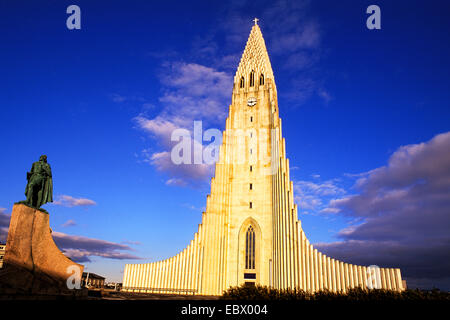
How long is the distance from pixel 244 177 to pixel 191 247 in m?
10.8

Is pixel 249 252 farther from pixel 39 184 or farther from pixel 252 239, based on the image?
pixel 39 184

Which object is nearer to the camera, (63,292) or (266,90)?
(63,292)

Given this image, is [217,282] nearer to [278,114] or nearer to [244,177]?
[244,177]

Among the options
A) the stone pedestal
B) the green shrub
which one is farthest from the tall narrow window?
the stone pedestal

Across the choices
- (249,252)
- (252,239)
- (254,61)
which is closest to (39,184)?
(249,252)

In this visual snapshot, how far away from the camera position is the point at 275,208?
1421 inches

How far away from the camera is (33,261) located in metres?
13.6

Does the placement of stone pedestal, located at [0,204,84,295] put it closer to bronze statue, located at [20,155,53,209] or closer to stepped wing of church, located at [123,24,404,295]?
bronze statue, located at [20,155,53,209]

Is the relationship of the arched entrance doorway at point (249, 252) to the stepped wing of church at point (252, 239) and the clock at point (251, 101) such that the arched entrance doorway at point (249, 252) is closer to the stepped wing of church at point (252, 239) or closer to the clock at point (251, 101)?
the stepped wing of church at point (252, 239)

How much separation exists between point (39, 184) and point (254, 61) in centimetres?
3781

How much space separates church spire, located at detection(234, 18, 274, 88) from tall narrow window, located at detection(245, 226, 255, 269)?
70.2 feet

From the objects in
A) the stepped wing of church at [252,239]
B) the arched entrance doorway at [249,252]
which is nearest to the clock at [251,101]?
the stepped wing of church at [252,239]

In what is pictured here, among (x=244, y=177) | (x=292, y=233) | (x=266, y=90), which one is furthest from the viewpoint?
(x=266, y=90)
